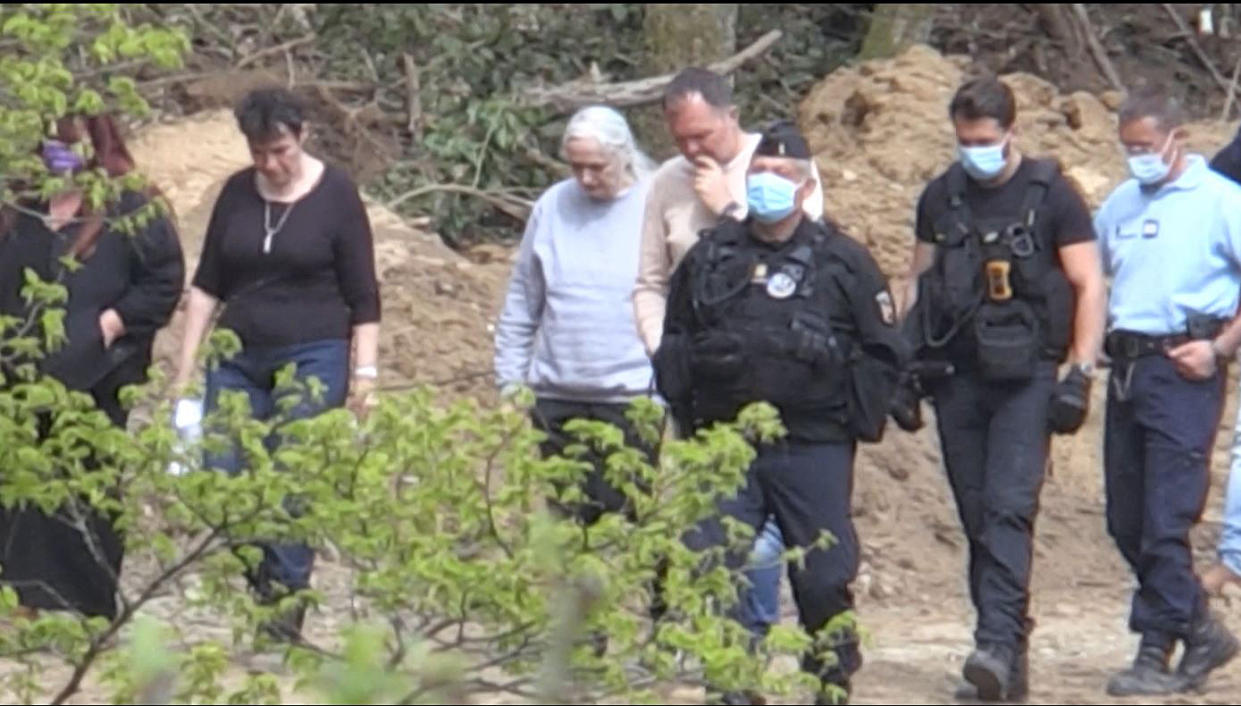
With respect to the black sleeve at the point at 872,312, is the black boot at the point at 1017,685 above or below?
below

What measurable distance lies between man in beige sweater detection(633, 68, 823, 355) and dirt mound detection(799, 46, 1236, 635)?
8.98 feet

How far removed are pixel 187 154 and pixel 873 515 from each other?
416 centimetres

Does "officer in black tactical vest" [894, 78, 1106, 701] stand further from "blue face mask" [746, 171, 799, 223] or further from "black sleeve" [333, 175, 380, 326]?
"black sleeve" [333, 175, 380, 326]

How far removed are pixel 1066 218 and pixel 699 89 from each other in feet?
3.46

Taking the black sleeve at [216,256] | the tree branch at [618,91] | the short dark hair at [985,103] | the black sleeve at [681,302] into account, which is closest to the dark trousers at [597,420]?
the black sleeve at [681,302]

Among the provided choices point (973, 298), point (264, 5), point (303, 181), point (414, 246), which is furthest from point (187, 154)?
point (973, 298)

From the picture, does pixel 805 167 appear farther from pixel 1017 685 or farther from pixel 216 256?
pixel 216 256

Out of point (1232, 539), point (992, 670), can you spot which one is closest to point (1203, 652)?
point (1232, 539)

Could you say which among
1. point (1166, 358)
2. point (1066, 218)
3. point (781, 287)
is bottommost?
point (1166, 358)

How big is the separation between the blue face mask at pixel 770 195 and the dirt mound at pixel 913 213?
3.09m

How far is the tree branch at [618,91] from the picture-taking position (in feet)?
47.1

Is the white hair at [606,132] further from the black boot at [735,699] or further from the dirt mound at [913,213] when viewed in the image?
the dirt mound at [913,213]

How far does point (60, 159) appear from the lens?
22.8ft

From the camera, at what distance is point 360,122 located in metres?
15.4
